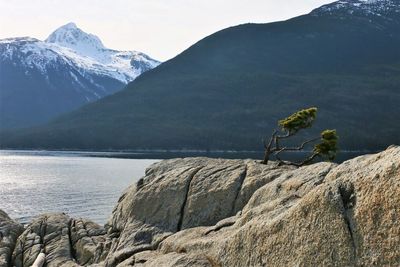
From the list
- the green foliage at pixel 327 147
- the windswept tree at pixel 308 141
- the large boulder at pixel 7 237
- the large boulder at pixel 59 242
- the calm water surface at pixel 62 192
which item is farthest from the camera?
the calm water surface at pixel 62 192

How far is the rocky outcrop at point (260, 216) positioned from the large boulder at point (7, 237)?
5.67 m

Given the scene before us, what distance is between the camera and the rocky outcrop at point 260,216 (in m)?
12.1

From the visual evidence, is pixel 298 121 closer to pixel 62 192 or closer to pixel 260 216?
pixel 260 216

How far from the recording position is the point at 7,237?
4950 cm

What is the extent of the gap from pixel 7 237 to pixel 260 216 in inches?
1589

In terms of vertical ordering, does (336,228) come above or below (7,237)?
above

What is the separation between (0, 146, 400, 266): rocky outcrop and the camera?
1209cm

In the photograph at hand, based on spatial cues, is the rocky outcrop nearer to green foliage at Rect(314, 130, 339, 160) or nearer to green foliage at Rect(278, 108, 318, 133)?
green foliage at Rect(314, 130, 339, 160)

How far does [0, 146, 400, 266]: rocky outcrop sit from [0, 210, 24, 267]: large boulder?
567 cm

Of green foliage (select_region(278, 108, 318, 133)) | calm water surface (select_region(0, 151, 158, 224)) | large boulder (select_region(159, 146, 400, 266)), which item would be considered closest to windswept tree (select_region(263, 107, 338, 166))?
green foliage (select_region(278, 108, 318, 133))

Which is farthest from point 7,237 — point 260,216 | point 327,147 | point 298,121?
point 260,216

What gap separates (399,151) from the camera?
1283cm

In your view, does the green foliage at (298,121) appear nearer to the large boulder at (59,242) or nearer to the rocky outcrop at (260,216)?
the rocky outcrop at (260,216)

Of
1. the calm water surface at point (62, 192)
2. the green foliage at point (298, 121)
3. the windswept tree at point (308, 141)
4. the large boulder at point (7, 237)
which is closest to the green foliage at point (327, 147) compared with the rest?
the windswept tree at point (308, 141)
